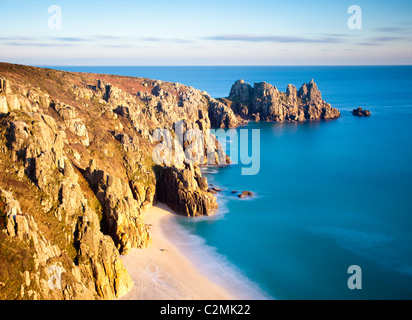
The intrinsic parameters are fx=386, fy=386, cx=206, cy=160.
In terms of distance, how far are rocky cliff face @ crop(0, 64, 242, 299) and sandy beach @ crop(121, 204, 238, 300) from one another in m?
1.53

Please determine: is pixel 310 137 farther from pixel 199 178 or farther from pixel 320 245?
pixel 320 245

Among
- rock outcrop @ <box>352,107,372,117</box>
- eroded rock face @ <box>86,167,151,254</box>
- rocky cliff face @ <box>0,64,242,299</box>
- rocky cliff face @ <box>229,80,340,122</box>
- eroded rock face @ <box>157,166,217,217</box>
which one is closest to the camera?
rocky cliff face @ <box>0,64,242,299</box>

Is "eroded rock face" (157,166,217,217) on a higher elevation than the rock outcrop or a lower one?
lower

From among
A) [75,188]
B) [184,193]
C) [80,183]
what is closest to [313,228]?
[184,193]

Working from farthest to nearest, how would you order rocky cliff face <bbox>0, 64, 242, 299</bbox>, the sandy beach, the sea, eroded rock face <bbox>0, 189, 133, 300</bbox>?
the sea
the sandy beach
rocky cliff face <bbox>0, 64, 242, 299</bbox>
eroded rock face <bbox>0, 189, 133, 300</bbox>

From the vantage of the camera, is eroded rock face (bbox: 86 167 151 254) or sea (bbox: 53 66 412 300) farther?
eroded rock face (bbox: 86 167 151 254)

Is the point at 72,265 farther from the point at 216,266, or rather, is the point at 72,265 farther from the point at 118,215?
the point at 216,266

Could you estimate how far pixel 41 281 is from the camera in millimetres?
35625

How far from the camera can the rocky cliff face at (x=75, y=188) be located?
121ft

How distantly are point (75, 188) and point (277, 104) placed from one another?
140m

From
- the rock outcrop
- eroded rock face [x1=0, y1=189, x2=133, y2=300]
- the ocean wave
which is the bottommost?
the ocean wave

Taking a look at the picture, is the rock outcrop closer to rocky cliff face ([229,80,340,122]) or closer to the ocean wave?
rocky cliff face ([229,80,340,122])

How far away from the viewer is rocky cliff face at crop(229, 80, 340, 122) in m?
175

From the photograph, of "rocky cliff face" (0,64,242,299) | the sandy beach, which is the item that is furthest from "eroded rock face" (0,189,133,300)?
the sandy beach
